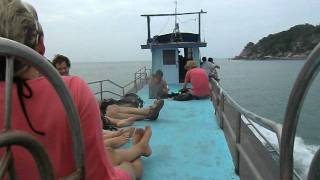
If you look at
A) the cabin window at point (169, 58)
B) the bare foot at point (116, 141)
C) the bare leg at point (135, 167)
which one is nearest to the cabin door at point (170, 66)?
the cabin window at point (169, 58)

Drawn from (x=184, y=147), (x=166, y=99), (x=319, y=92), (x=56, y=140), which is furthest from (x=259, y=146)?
(x=319, y=92)

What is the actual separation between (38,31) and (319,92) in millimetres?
33855

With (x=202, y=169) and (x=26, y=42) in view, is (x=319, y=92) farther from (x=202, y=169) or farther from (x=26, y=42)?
(x=26, y=42)

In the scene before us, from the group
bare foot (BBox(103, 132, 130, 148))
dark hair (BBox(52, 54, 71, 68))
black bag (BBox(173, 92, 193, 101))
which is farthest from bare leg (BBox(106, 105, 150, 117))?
black bag (BBox(173, 92, 193, 101))

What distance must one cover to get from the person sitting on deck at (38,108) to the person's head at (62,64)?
3.67 m

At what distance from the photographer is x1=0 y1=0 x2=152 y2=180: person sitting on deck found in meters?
1.31

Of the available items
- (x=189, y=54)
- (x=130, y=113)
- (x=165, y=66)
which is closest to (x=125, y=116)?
(x=130, y=113)

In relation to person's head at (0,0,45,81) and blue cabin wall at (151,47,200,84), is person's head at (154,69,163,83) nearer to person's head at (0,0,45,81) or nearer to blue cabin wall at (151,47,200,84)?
blue cabin wall at (151,47,200,84)

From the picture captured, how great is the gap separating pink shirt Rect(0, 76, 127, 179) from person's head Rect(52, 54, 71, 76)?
3.66 metres

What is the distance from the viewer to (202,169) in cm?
466

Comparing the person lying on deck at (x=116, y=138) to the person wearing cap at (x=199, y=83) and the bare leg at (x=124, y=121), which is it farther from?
the person wearing cap at (x=199, y=83)

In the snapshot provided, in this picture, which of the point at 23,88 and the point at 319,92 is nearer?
the point at 23,88

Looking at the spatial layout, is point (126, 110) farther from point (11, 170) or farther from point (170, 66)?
point (170, 66)

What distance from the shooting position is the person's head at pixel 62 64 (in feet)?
Result: 16.7
